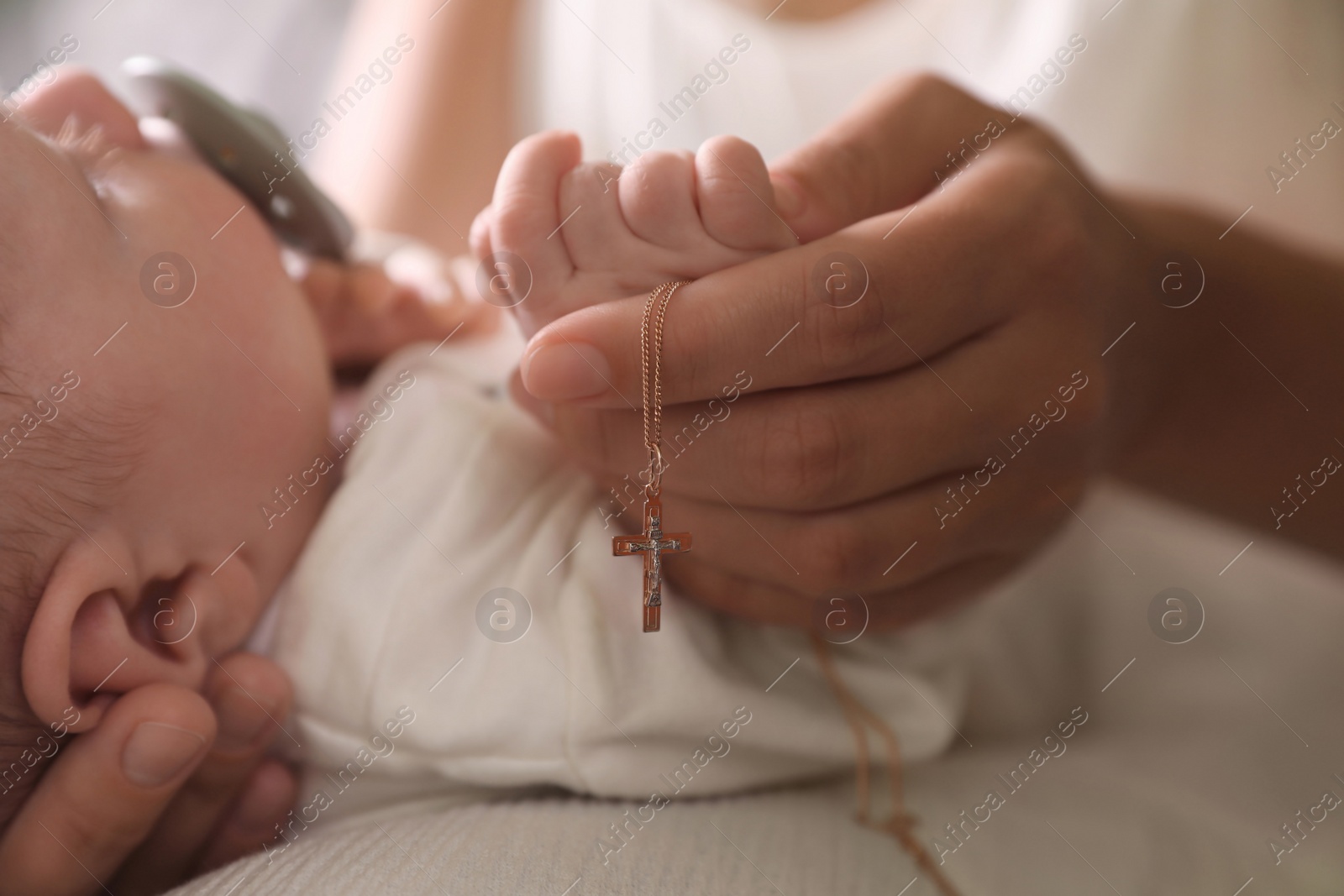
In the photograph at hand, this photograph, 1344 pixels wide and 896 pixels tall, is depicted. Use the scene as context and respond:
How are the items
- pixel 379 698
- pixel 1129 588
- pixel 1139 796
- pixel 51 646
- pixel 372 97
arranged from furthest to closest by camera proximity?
pixel 372 97 → pixel 1129 588 → pixel 1139 796 → pixel 379 698 → pixel 51 646

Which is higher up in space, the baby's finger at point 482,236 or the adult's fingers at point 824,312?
the baby's finger at point 482,236

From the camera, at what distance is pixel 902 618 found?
0.80 metres

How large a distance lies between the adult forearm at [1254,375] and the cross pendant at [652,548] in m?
0.60

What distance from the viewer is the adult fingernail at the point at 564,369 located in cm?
60

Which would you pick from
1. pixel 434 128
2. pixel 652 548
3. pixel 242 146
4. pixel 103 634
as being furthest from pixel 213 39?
pixel 652 548

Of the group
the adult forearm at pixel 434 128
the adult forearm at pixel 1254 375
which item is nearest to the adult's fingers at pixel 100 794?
the adult forearm at pixel 1254 375

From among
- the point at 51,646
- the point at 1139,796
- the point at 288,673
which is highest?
the point at 51,646

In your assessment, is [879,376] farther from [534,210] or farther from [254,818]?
[254,818]

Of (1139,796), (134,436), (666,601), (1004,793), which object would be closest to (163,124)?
(134,436)

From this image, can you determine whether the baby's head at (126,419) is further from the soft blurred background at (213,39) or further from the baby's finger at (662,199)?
the soft blurred background at (213,39)

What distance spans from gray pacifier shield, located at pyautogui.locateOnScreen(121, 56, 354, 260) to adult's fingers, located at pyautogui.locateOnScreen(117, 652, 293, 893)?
0.54 meters

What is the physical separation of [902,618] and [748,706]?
184mm

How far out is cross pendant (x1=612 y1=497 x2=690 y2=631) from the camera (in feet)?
2.10

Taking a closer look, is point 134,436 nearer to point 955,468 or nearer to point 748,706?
point 748,706
